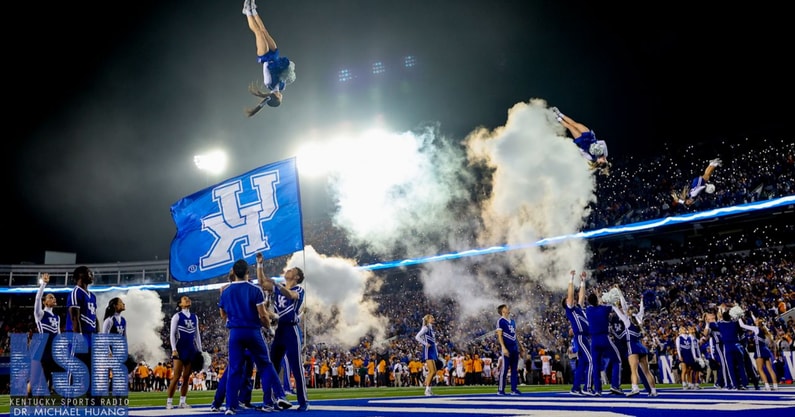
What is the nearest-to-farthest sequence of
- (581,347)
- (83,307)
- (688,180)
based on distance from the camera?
(83,307), (581,347), (688,180)

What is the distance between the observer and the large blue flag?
12242mm

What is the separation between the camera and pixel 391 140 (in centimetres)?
3769

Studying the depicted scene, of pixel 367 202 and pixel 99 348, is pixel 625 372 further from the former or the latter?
pixel 367 202

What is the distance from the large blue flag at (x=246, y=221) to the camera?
40.2 feet

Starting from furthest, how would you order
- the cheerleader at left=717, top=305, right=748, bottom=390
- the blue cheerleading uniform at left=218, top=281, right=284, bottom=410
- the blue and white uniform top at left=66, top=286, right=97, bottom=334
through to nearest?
1. the cheerleader at left=717, top=305, right=748, bottom=390
2. the blue and white uniform top at left=66, top=286, right=97, bottom=334
3. the blue cheerleading uniform at left=218, top=281, right=284, bottom=410

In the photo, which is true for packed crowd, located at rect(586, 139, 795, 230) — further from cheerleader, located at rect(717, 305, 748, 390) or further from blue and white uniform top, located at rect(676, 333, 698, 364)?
cheerleader, located at rect(717, 305, 748, 390)

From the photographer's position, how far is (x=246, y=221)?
1239cm

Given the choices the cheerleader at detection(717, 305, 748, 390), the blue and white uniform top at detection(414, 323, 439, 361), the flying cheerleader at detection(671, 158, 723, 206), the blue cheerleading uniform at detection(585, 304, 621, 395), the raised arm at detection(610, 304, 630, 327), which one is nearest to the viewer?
the blue cheerleading uniform at detection(585, 304, 621, 395)

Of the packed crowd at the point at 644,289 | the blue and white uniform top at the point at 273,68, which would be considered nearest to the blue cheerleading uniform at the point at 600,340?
the blue and white uniform top at the point at 273,68

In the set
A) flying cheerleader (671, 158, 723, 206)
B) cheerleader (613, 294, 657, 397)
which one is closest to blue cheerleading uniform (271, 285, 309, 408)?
cheerleader (613, 294, 657, 397)

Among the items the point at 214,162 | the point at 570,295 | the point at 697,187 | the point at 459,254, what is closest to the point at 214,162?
the point at 214,162

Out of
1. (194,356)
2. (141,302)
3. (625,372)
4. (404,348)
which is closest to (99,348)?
(194,356)

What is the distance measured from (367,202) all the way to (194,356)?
101 feet

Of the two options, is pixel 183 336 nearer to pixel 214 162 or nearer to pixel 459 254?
pixel 214 162
